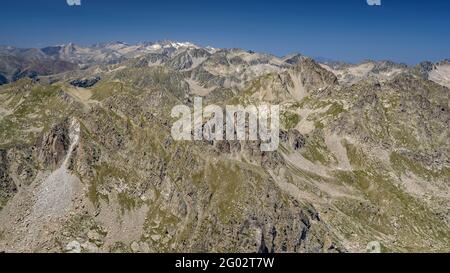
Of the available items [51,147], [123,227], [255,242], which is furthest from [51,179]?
[255,242]

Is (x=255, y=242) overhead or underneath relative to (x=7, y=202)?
underneath
